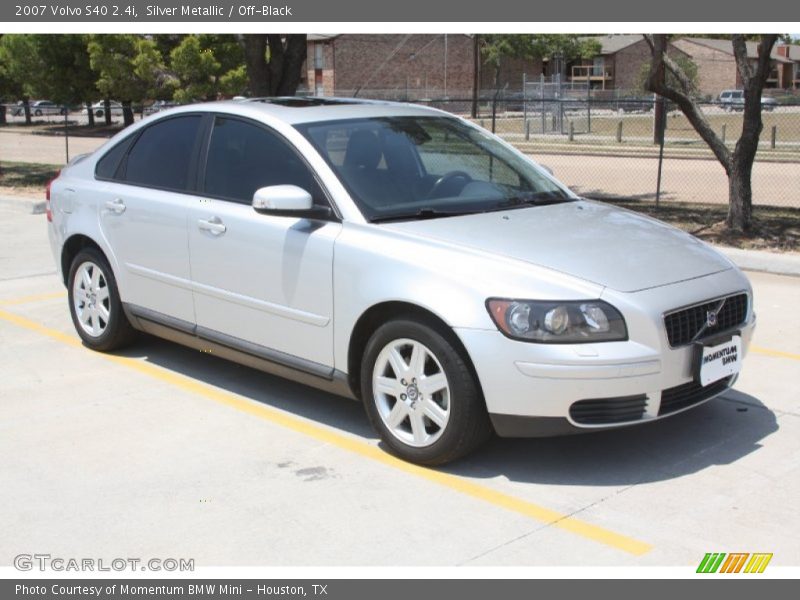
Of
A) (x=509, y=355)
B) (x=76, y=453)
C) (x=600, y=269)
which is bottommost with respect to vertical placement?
(x=76, y=453)

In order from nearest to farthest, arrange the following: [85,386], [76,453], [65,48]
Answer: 1. [76,453]
2. [85,386]
3. [65,48]

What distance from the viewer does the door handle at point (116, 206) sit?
6562mm

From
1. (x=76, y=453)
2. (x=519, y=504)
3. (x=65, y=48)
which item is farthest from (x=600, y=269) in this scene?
(x=65, y=48)

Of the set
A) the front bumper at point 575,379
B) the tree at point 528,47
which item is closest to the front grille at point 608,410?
the front bumper at point 575,379

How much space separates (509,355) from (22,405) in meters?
3.15

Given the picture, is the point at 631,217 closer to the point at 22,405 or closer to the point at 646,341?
the point at 646,341

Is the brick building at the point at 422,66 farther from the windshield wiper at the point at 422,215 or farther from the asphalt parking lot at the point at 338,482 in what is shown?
the windshield wiper at the point at 422,215

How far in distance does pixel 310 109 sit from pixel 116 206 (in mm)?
1520

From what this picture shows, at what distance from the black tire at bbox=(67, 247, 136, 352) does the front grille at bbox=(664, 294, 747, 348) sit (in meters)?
3.73

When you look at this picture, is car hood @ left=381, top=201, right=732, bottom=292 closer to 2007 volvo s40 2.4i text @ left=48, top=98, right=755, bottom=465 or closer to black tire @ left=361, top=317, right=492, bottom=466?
2007 volvo s40 2.4i text @ left=48, top=98, right=755, bottom=465

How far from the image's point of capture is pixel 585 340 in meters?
4.52

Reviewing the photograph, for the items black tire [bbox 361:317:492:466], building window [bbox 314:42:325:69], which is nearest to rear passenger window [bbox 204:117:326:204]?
black tire [bbox 361:317:492:466]

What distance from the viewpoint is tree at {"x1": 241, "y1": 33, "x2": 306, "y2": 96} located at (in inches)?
607

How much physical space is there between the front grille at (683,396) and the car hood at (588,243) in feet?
1.65
